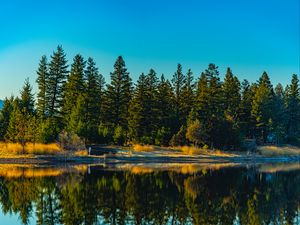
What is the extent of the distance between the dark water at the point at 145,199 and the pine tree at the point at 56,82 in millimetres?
33041

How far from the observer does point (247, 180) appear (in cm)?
3231

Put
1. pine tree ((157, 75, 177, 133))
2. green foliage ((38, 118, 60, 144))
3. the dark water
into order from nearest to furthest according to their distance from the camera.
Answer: the dark water → green foliage ((38, 118, 60, 144)) → pine tree ((157, 75, 177, 133))

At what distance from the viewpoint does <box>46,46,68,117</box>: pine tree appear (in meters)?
66.1

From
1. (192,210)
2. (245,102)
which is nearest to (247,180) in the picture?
(192,210)

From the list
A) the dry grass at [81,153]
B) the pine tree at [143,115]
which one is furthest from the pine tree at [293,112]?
the dry grass at [81,153]

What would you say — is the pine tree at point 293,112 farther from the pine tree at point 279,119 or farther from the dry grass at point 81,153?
the dry grass at point 81,153

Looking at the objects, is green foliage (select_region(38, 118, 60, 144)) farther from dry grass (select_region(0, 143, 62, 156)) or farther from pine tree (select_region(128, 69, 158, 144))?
pine tree (select_region(128, 69, 158, 144))

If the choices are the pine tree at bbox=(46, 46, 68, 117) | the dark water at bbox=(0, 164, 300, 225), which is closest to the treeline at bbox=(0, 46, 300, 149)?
the pine tree at bbox=(46, 46, 68, 117)

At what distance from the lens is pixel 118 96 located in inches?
2729

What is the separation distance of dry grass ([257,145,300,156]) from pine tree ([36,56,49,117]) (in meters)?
34.4

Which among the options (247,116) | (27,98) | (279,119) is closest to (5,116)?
(27,98)

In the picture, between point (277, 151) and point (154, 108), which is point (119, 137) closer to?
point (154, 108)

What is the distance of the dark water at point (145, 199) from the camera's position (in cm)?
1738

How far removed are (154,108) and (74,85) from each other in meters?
13.6
